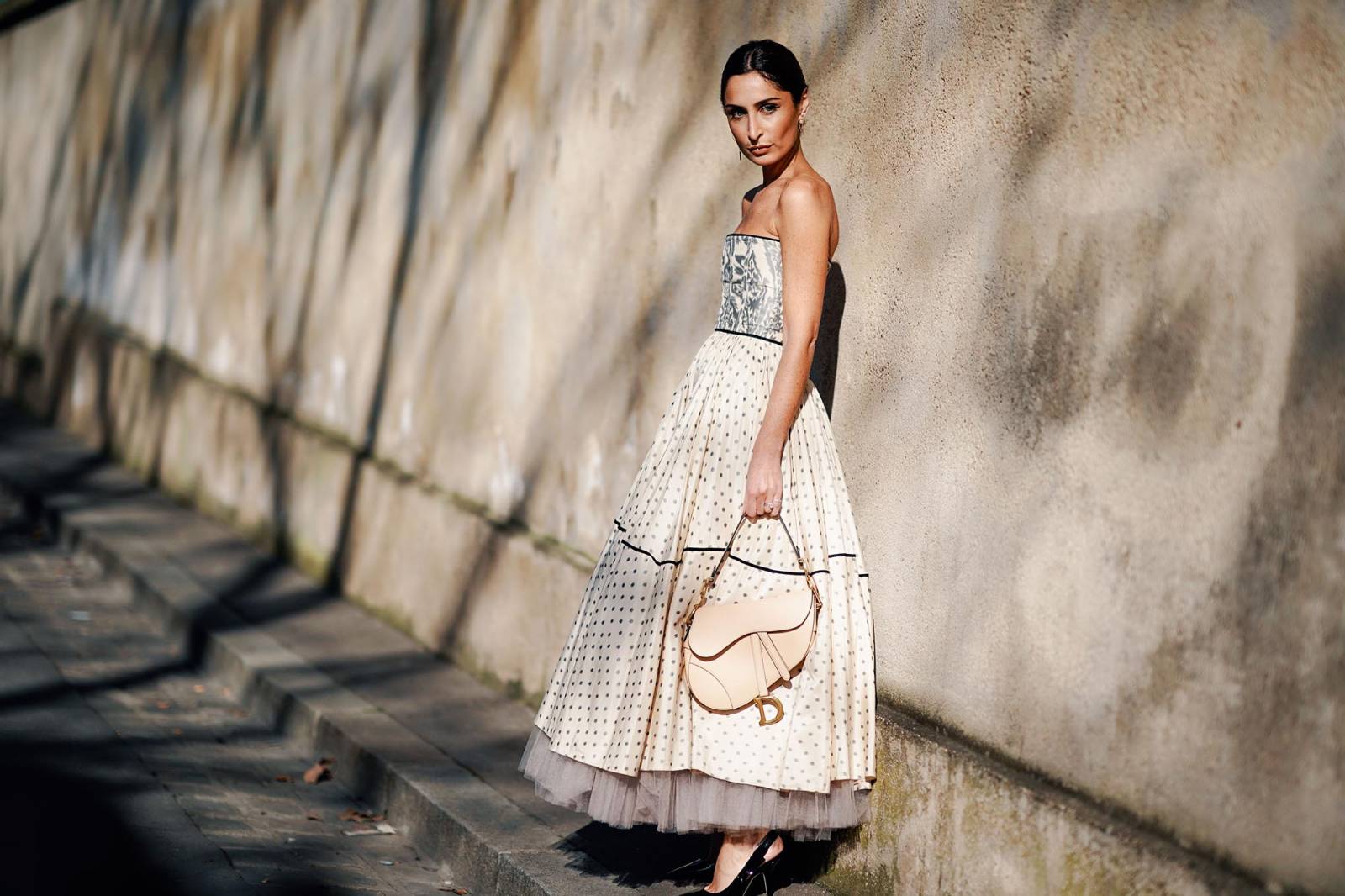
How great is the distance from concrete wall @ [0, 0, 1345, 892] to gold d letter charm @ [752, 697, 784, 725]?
36 cm

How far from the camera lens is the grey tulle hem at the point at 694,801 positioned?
12.1 feet

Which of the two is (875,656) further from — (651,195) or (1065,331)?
(651,195)

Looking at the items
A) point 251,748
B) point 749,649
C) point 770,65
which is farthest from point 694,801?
point 251,748

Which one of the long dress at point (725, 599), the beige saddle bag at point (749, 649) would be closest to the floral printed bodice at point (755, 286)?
the long dress at point (725, 599)

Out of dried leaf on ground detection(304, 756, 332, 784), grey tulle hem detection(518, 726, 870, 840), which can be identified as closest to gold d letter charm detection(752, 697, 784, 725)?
grey tulle hem detection(518, 726, 870, 840)

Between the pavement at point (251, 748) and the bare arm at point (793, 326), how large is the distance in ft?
3.71

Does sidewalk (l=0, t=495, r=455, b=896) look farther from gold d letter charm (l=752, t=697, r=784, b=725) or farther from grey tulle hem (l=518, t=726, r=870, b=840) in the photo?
gold d letter charm (l=752, t=697, r=784, b=725)

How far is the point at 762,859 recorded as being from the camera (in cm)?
385

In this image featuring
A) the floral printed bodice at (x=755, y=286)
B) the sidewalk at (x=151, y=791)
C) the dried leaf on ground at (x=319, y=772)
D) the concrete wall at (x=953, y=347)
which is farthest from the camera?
the dried leaf on ground at (x=319, y=772)

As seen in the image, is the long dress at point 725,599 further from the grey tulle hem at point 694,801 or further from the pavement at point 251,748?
the pavement at point 251,748

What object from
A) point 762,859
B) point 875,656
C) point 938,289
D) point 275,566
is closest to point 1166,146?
point 938,289

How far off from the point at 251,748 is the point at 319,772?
44 cm

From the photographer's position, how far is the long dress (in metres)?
3.71

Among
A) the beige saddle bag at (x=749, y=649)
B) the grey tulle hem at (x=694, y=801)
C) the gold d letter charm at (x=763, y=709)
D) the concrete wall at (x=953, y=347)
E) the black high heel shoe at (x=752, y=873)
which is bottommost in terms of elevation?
the black high heel shoe at (x=752, y=873)
